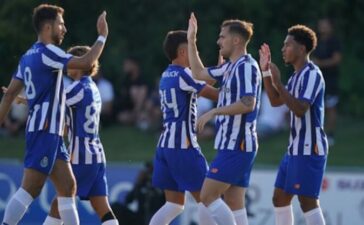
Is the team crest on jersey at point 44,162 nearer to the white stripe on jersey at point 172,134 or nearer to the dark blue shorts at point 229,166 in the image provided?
the white stripe on jersey at point 172,134

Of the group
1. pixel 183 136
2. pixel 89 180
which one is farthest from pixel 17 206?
pixel 183 136

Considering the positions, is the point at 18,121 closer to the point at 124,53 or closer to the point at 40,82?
the point at 124,53

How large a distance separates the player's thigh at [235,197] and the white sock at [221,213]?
0.53 m

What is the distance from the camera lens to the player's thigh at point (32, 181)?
12.9 metres

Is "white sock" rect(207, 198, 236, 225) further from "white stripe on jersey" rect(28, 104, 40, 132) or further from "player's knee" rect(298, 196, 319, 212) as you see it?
"white stripe on jersey" rect(28, 104, 40, 132)

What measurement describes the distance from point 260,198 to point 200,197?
574cm

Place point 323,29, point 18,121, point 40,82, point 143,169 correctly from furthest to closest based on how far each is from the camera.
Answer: point 18,121, point 323,29, point 143,169, point 40,82

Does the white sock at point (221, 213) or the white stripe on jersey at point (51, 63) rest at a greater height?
the white stripe on jersey at point (51, 63)

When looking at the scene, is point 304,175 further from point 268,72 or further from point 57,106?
point 57,106

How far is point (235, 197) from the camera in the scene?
13.5 meters

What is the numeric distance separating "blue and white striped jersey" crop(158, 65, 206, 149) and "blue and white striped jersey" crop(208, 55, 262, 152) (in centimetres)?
64

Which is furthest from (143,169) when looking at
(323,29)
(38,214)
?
(323,29)

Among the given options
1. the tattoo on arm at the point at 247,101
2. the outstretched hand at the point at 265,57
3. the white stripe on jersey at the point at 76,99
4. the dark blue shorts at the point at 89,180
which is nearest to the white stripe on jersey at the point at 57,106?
the white stripe on jersey at the point at 76,99

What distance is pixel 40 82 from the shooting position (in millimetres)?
12906
